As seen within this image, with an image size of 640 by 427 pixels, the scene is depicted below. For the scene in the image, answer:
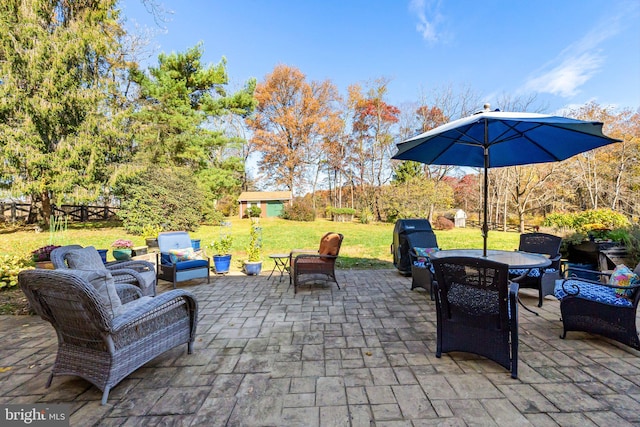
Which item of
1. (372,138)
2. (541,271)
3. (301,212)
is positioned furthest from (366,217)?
(541,271)

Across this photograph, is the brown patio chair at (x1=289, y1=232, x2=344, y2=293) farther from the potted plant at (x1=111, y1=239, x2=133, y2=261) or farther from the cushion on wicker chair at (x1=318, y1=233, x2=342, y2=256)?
the potted plant at (x1=111, y1=239, x2=133, y2=261)

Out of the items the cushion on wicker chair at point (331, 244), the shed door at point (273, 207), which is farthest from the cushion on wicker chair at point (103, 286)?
the shed door at point (273, 207)

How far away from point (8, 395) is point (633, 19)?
11433 mm

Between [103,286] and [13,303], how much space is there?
10.7 feet

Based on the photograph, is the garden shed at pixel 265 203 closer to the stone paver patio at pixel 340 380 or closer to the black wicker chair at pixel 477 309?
the stone paver patio at pixel 340 380

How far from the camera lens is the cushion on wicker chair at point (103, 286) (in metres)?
1.76

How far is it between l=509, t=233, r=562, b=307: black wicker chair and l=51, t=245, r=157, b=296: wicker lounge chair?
430cm

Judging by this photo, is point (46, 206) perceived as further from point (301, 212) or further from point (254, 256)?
point (301, 212)

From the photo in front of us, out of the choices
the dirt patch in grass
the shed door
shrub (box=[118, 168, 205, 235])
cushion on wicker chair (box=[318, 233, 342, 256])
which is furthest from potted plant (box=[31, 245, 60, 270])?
the shed door

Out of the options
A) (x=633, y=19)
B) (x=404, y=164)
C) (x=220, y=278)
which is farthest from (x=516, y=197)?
(x=220, y=278)

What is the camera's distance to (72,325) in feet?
6.04

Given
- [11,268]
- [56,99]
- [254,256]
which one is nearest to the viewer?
[11,268]

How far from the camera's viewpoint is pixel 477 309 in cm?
216

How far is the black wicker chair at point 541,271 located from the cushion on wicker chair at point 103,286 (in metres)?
3.91
